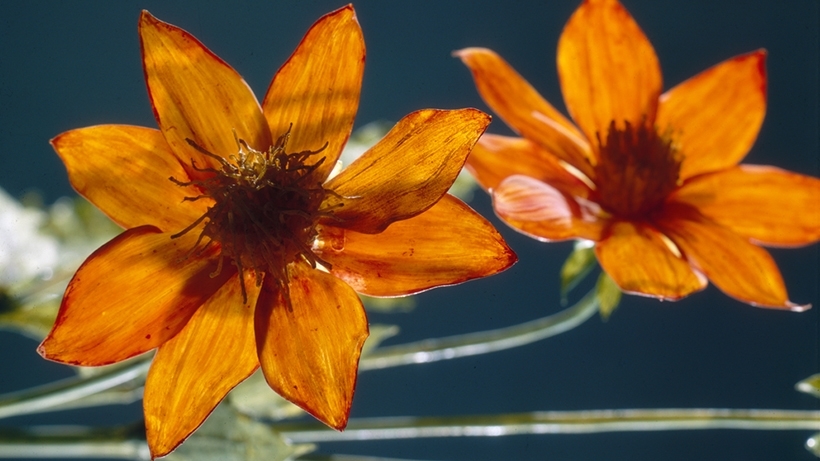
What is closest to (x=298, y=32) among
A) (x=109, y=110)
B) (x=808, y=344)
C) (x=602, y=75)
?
→ (x=109, y=110)

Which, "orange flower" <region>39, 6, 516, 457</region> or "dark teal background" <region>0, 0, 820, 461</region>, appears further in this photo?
"dark teal background" <region>0, 0, 820, 461</region>

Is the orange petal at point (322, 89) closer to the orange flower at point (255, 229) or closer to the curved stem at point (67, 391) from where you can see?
the orange flower at point (255, 229)

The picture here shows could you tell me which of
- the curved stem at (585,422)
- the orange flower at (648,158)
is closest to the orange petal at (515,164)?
the orange flower at (648,158)

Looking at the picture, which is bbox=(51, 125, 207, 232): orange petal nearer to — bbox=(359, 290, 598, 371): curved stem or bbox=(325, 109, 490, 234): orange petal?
bbox=(325, 109, 490, 234): orange petal

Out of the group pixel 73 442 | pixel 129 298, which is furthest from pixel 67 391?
pixel 129 298

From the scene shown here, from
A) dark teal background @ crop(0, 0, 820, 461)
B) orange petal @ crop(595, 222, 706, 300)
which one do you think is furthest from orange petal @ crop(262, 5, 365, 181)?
dark teal background @ crop(0, 0, 820, 461)
